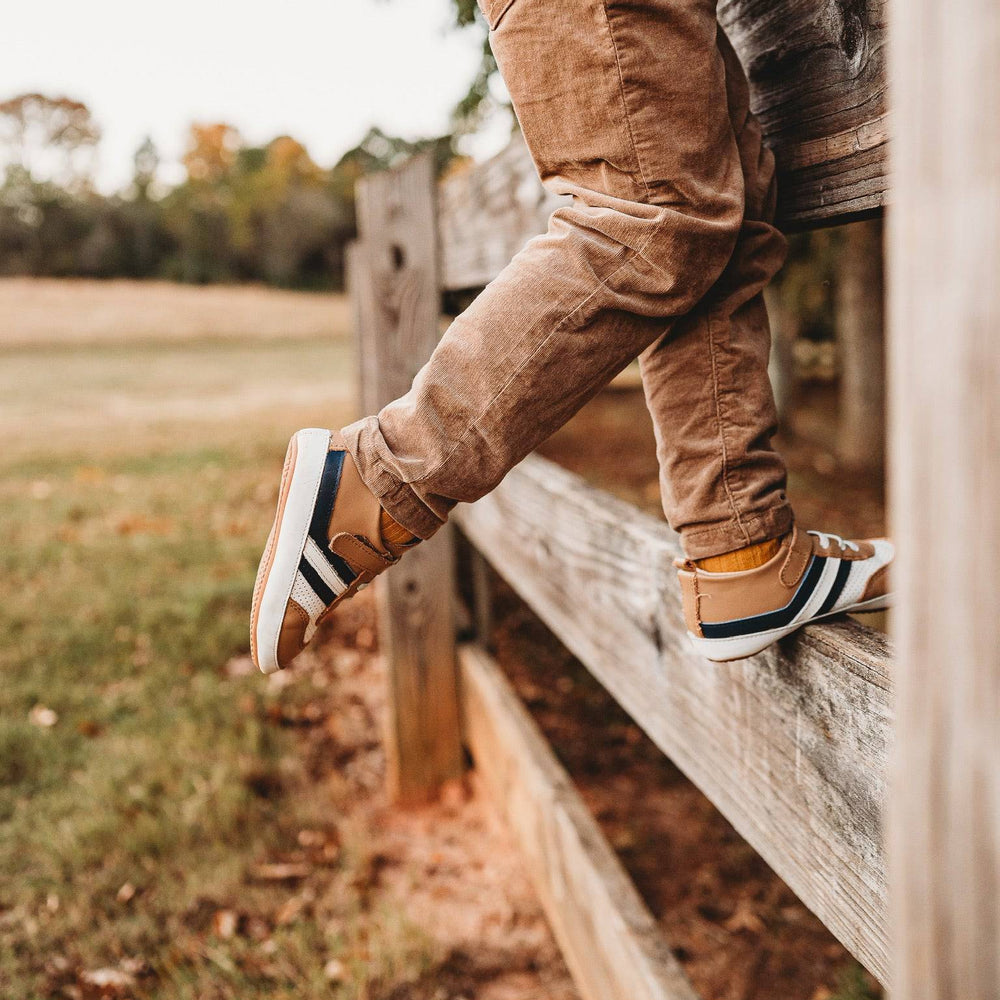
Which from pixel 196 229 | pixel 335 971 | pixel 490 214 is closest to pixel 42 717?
pixel 335 971

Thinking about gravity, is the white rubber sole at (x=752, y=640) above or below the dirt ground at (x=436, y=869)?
above

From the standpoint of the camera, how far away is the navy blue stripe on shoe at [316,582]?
117 centimetres

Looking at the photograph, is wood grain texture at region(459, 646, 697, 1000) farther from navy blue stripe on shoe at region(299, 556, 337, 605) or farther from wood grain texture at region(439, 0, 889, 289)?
wood grain texture at region(439, 0, 889, 289)

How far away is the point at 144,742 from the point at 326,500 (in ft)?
7.83

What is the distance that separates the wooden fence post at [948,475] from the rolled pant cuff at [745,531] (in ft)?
2.19

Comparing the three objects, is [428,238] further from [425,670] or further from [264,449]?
[264,449]

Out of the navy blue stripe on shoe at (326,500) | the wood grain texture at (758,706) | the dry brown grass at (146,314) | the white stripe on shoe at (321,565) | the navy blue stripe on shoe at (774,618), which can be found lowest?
the wood grain texture at (758,706)

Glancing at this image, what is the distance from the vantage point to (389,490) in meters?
1.13

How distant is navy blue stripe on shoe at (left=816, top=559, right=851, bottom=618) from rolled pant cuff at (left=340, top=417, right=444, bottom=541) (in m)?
0.47

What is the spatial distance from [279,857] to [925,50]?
2651 millimetres

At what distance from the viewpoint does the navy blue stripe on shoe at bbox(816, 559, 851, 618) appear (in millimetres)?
1092

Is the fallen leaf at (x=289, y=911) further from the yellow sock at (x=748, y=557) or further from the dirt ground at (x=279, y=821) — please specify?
the yellow sock at (x=748, y=557)

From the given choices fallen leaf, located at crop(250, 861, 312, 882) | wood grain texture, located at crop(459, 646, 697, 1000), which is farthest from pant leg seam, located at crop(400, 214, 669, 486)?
fallen leaf, located at crop(250, 861, 312, 882)

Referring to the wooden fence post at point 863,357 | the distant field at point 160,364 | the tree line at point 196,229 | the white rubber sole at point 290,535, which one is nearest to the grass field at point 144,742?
the distant field at point 160,364
